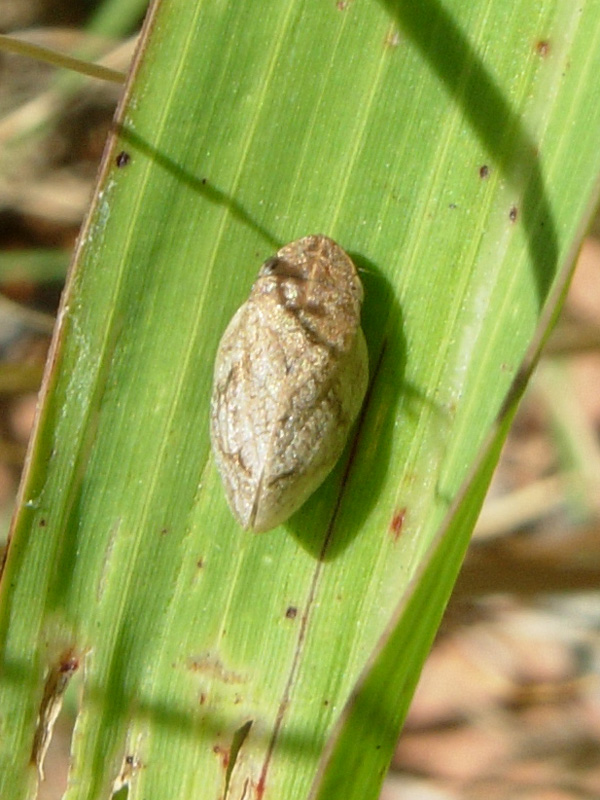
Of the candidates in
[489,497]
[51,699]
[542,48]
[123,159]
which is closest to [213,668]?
[51,699]

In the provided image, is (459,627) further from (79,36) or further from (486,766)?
(79,36)

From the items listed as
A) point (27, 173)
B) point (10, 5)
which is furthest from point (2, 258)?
point (10, 5)

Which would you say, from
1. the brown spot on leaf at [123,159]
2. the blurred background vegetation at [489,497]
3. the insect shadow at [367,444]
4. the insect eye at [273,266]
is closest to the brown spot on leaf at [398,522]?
the insect shadow at [367,444]

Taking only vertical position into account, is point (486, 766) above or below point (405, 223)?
below

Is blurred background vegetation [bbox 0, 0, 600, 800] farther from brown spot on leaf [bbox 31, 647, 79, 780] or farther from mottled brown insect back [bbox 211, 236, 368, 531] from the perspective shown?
mottled brown insect back [bbox 211, 236, 368, 531]

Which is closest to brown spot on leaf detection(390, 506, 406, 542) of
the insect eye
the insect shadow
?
the insect shadow
